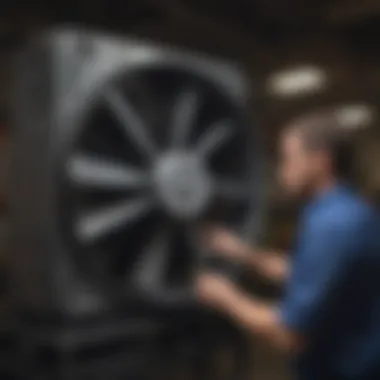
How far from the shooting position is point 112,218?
80.9 inches

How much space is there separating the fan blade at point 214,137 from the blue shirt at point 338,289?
24.7 inches

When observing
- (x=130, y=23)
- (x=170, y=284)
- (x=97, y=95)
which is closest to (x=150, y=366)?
A: (x=170, y=284)

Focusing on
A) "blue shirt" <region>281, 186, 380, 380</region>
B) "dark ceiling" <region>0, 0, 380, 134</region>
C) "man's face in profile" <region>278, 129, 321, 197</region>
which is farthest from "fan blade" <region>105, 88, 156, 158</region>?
"dark ceiling" <region>0, 0, 380, 134</region>

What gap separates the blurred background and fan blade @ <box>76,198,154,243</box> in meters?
0.56

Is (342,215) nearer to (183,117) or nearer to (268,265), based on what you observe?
(268,265)

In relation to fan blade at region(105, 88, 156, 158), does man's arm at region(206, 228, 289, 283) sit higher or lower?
lower

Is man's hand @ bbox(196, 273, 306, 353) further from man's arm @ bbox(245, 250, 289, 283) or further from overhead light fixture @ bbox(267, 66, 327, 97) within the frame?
overhead light fixture @ bbox(267, 66, 327, 97)

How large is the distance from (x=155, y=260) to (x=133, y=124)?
0.35 m

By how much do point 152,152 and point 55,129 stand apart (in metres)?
0.28

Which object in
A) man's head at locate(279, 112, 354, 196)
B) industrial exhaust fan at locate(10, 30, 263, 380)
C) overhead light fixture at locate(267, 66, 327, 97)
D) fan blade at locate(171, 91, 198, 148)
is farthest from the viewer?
overhead light fixture at locate(267, 66, 327, 97)

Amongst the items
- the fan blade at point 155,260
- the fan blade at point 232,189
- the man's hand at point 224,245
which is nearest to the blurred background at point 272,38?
the fan blade at point 232,189

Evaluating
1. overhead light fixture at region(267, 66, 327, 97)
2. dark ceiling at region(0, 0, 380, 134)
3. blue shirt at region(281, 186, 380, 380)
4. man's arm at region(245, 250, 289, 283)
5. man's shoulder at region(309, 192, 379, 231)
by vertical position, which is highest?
overhead light fixture at region(267, 66, 327, 97)

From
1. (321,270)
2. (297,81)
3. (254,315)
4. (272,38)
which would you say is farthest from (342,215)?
(297,81)

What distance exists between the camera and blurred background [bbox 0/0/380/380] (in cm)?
312
